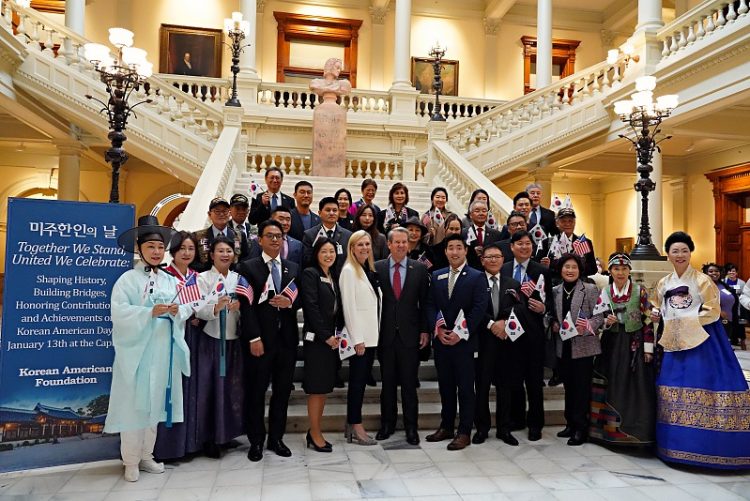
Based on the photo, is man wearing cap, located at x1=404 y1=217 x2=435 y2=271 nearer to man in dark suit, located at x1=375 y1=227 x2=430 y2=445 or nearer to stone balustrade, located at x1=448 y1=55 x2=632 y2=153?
man in dark suit, located at x1=375 y1=227 x2=430 y2=445

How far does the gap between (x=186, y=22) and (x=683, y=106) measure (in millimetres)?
14513

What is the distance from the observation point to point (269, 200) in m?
Answer: 6.61

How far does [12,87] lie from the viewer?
1041 centimetres

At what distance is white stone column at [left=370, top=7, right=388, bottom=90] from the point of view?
1842 centimetres

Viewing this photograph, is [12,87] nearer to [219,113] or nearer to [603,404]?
[219,113]

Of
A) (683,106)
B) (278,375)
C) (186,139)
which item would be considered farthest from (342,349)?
(683,106)

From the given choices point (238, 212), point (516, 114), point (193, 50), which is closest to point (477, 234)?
point (238, 212)

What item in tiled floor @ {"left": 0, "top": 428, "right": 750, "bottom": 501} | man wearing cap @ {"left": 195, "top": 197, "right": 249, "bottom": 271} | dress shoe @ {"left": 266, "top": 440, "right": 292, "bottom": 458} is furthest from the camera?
man wearing cap @ {"left": 195, "top": 197, "right": 249, "bottom": 271}

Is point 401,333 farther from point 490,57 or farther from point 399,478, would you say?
point 490,57

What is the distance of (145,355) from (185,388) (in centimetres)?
49

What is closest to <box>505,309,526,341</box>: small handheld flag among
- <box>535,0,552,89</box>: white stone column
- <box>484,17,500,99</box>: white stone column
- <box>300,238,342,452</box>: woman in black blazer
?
<box>300,238,342,452</box>: woman in black blazer

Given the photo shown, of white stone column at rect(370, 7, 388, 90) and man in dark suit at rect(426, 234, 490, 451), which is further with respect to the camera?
white stone column at rect(370, 7, 388, 90)

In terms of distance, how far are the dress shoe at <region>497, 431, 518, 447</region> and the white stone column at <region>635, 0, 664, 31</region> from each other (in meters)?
9.84

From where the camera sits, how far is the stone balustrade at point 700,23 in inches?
362
